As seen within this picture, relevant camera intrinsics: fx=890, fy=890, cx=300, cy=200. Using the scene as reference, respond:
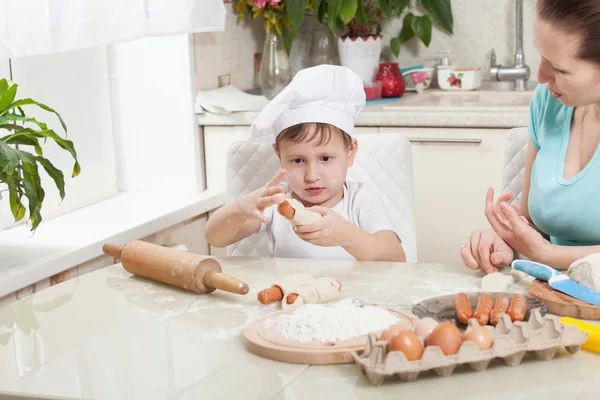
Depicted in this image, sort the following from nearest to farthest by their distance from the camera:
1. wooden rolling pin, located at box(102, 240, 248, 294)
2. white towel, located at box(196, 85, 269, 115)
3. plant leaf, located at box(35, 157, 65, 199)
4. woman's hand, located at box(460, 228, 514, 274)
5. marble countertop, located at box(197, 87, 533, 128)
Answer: wooden rolling pin, located at box(102, 240, 248, 294)
woman's hand, located at box(460, 228, 514, 274)
plant leaf, located at box(35, 157, 65, 199)
marble countertop, located at box(197, 87, 533, 128)
white towel, located at box(196, 85, 269, 115)

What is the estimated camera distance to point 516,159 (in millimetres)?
2090

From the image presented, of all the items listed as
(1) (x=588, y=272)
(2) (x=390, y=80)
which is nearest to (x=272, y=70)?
(2) (x=390, y=80)

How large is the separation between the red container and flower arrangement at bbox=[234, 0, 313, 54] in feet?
1.16

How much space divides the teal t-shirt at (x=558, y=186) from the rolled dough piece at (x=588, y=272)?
12.9 inches

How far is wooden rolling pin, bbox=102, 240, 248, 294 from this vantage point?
1553 mm

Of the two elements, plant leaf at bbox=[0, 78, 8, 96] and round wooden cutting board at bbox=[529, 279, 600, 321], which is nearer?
round wooden cutting board at bbox=[529, 279, 600, 321]

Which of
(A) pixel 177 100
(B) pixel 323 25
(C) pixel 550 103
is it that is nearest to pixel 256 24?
(B) pixel 323 25

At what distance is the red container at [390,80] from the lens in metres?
3.32

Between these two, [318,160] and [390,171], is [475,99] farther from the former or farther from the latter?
[318,160]

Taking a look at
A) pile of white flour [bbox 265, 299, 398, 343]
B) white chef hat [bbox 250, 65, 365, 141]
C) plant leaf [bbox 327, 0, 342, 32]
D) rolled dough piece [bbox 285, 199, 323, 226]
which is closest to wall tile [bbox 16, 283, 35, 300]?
white chef hat [bbox 250, 65, 365, 141]

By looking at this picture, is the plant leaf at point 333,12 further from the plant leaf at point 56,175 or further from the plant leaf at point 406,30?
the plant leaf at point 56,175

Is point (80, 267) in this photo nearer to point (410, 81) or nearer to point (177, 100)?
point (177, 100)

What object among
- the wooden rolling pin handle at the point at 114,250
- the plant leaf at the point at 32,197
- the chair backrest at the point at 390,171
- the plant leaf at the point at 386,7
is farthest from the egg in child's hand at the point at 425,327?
the plant leaf at the point at 386,7

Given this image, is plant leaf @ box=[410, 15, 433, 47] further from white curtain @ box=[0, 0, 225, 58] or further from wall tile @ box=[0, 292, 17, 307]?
wall tile @ box=[0, 292, 17, 307]
